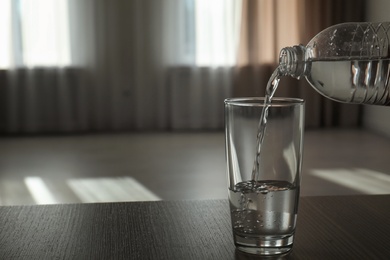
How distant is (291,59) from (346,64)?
0.33 feet

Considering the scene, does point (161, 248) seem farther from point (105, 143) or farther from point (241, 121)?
point (105, 143)

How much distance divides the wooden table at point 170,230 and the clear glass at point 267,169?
0.03 metres

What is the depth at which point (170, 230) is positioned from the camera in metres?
0.78

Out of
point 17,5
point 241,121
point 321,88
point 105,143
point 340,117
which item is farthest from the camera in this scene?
point 340,117

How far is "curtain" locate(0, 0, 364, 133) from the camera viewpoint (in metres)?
5.36

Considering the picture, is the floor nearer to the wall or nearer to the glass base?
the wall

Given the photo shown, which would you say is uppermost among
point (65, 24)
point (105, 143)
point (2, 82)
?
point (65, 24)

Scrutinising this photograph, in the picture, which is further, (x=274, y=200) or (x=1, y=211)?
(x=1, y=211)

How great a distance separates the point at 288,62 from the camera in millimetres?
741

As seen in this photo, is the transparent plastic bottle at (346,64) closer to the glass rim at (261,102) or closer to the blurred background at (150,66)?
the glass rim at (261,102)

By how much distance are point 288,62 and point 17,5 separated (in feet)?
15.9

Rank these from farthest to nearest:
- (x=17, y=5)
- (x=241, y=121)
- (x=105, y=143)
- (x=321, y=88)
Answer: (x=17, y=5) → (x=105, y=143) → (x=321, y=88) → (x=241, y=121)

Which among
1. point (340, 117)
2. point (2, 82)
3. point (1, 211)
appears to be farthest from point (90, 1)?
point (1, 211)

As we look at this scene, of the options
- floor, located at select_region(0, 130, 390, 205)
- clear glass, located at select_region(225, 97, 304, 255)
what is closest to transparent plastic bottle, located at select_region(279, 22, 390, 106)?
clear glass, located at select_region(225, 97, 304, 255)
